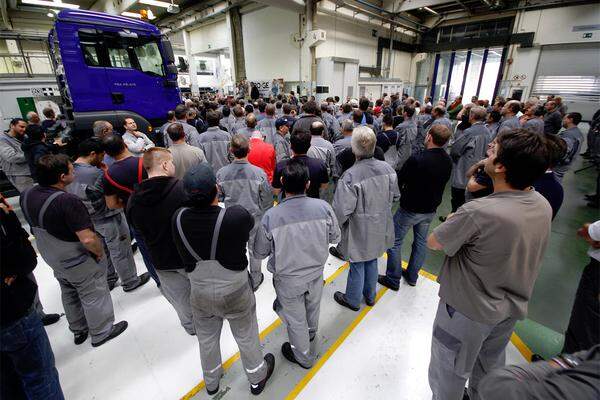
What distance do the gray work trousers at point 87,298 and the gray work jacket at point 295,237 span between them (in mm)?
1525

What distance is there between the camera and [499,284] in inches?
52.9

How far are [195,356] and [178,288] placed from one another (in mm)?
661

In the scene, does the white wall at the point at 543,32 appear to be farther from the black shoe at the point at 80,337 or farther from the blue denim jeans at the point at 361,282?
the black shoe at the point at 80,337

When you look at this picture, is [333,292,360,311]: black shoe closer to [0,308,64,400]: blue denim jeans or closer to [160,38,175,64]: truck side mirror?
[0,308,64,400]: blue denim jeans

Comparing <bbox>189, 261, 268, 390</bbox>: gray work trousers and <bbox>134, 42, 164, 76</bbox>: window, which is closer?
<bbox>189, 261, 268, 390</bbox>: gray work trousers

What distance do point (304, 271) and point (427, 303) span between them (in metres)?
1.69

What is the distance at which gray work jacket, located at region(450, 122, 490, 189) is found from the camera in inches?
155

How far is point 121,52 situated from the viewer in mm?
5508

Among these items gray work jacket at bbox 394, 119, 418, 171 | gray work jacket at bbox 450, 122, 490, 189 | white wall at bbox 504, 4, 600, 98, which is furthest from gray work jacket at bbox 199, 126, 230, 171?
white wall at bbox 504, 4, 600, 98

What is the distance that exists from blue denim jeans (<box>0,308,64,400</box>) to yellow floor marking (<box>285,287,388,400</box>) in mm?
1485

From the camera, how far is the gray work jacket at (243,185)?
8.66 feet

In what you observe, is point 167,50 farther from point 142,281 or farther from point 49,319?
point 49,319

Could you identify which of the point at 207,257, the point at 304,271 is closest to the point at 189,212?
the point at 207,257

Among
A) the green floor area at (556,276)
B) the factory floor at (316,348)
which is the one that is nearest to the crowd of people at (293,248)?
the factory floor at (316,348)
